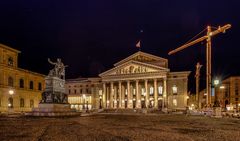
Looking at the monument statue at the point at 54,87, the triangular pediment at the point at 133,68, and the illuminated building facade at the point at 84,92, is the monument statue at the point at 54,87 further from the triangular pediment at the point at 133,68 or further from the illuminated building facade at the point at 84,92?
the illuminated building facade at the point at 84,92

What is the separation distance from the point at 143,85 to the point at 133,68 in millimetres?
7762

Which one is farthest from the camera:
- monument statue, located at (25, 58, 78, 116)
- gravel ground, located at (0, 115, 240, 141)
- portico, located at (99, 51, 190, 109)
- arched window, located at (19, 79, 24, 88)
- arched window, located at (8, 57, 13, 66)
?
portico, located at (99, 51, 190, 109)

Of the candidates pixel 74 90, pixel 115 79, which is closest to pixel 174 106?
pixel 115 79

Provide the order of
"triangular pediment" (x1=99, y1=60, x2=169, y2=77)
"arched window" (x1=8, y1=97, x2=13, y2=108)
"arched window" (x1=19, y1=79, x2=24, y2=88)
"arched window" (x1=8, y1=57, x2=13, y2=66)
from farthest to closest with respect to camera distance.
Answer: "triangular pediment" (x1=99, y1=60, x2=169, y2=77)
"arched window" (x1=19, y1=79, x2=24, y2=88)
"arched window" (x1=8, y1=57, x2=13, y2=66)
"arched window" (x1=8, y1=97, x2=13, y2=108)

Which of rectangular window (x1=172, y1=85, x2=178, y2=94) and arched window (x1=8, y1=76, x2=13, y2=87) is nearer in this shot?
arched window (x1=8, y1=76, x2=13, y2=87)

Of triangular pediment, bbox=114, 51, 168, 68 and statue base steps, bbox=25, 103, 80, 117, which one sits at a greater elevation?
triangular pediment, bbox=114, 51, 168, 68

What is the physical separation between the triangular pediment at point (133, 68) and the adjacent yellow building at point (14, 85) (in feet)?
83.4

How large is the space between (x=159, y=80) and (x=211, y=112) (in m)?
37.7

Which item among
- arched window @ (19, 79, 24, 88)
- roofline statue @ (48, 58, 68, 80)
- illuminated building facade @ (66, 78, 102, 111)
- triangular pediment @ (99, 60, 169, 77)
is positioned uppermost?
triangular pediment @ (99, 60, 169, 77)

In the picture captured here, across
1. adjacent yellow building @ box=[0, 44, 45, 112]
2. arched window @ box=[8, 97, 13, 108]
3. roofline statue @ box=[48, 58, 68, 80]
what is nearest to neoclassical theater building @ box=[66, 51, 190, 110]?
adjacent yellow building @ box=[0, 44, 45, 112]

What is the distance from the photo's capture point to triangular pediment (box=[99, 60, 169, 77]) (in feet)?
248

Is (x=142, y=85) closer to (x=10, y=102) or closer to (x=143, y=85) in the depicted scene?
(x=143, y=85)

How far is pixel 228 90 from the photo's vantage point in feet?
335

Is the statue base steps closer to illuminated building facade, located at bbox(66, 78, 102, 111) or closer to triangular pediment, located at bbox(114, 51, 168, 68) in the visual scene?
triangular pediment, located at bbox(114, 51, 168, 68)
